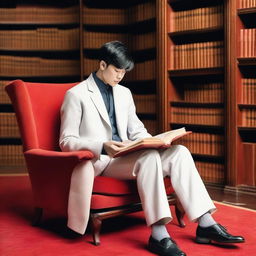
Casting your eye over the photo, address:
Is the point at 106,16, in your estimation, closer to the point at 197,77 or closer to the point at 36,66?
the point at 36,66

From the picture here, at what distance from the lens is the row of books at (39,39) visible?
220 inches

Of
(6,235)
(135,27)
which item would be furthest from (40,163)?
(135,27)

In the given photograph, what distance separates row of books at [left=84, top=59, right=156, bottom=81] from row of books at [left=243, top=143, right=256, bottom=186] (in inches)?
50.6

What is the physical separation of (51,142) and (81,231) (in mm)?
697

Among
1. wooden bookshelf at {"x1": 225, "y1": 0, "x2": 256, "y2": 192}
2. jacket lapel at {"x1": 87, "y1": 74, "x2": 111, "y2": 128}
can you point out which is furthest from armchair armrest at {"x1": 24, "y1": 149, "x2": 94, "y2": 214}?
wooden bookshelf at {"x1": 225, "y1": 0, "x2": 256, "y2": 192}

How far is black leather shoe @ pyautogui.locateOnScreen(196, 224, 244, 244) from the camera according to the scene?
8.50 feet

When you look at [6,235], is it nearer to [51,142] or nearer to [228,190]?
[51,142]

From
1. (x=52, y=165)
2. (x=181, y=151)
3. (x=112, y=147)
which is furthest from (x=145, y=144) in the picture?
(x=52, y=165)

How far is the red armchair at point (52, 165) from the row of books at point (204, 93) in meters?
1.57

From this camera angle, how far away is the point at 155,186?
2.58 m

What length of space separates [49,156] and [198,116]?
215 centimetres

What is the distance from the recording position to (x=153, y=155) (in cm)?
263

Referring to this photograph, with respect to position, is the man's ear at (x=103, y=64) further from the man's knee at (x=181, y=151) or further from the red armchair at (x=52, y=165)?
the man's knee at (x=181, y=151)

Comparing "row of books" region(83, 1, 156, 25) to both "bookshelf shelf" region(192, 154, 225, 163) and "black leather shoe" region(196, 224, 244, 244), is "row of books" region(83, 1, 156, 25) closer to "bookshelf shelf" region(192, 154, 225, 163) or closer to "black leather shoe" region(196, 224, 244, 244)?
"bookshelf shelf" region(192, 154, 225, 163)
